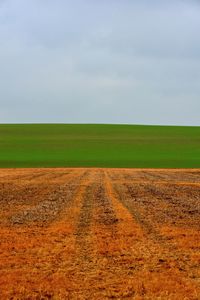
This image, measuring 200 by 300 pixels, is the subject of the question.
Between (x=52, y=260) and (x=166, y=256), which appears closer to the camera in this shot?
(x=52, y=260)

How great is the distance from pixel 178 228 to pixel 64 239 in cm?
484

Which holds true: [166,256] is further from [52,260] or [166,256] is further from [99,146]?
[99,146]

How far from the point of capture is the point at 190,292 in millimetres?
10773

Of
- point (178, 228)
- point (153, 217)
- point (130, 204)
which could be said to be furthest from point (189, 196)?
point (178, 228)

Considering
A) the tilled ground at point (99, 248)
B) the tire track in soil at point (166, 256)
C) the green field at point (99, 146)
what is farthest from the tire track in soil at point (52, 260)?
the green field at point (99, 146)

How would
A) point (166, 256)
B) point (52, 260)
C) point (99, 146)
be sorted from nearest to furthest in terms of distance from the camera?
1. point (52, 260)
2. point (166, 256)
3. point (99, 146)

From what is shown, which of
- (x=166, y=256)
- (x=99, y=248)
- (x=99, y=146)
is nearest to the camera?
(x=166, y=256)

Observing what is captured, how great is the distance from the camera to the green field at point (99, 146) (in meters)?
76.2

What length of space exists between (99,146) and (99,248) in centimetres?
8709

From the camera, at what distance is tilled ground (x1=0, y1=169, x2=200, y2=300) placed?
11.1 metres

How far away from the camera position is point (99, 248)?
1505 centimetres

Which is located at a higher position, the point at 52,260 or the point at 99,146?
the point at 99,146

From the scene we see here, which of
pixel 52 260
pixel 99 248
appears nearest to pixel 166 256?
pixel 99 248

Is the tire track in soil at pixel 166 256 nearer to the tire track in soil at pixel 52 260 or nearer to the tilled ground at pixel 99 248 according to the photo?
the tilled ground at pixel 99 248
